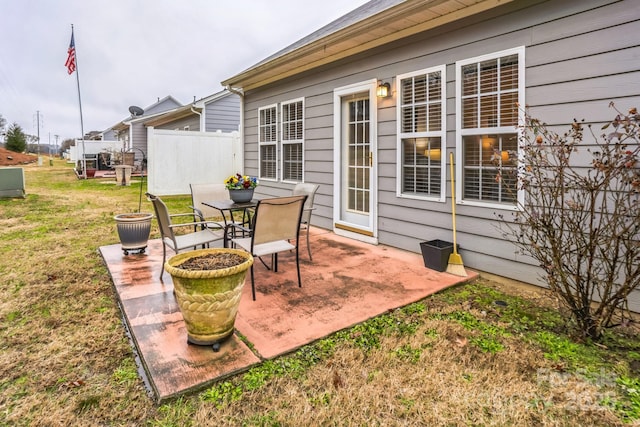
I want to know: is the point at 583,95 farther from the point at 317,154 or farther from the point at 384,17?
the point at 317,154

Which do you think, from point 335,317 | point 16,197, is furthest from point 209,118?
point 335,317

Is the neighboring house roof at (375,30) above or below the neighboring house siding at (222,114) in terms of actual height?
below

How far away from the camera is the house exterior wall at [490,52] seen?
2.75 meters

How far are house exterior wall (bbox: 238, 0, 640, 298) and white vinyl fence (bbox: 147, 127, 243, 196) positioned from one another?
5027 mm

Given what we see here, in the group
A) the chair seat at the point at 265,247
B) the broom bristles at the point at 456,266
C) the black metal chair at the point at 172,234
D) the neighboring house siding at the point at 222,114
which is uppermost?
the neighboring house siding at the point at 222,114

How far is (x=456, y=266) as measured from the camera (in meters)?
3.64

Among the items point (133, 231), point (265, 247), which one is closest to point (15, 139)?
point (133, 231)

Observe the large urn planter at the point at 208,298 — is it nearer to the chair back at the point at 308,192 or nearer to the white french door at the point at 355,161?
the chair back at the point at 308,192

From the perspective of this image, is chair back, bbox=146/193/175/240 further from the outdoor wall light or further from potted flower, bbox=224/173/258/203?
the outdoor wall light

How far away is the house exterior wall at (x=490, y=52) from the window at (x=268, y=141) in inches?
59.3

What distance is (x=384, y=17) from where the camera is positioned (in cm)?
398

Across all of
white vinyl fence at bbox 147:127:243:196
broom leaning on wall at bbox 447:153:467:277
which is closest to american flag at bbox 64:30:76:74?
white vinyl fence at bbox 147:127:243:196

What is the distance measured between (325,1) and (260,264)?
13390 mm

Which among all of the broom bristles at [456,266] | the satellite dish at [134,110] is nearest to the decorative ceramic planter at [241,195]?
the broom bristles at [456,266]
